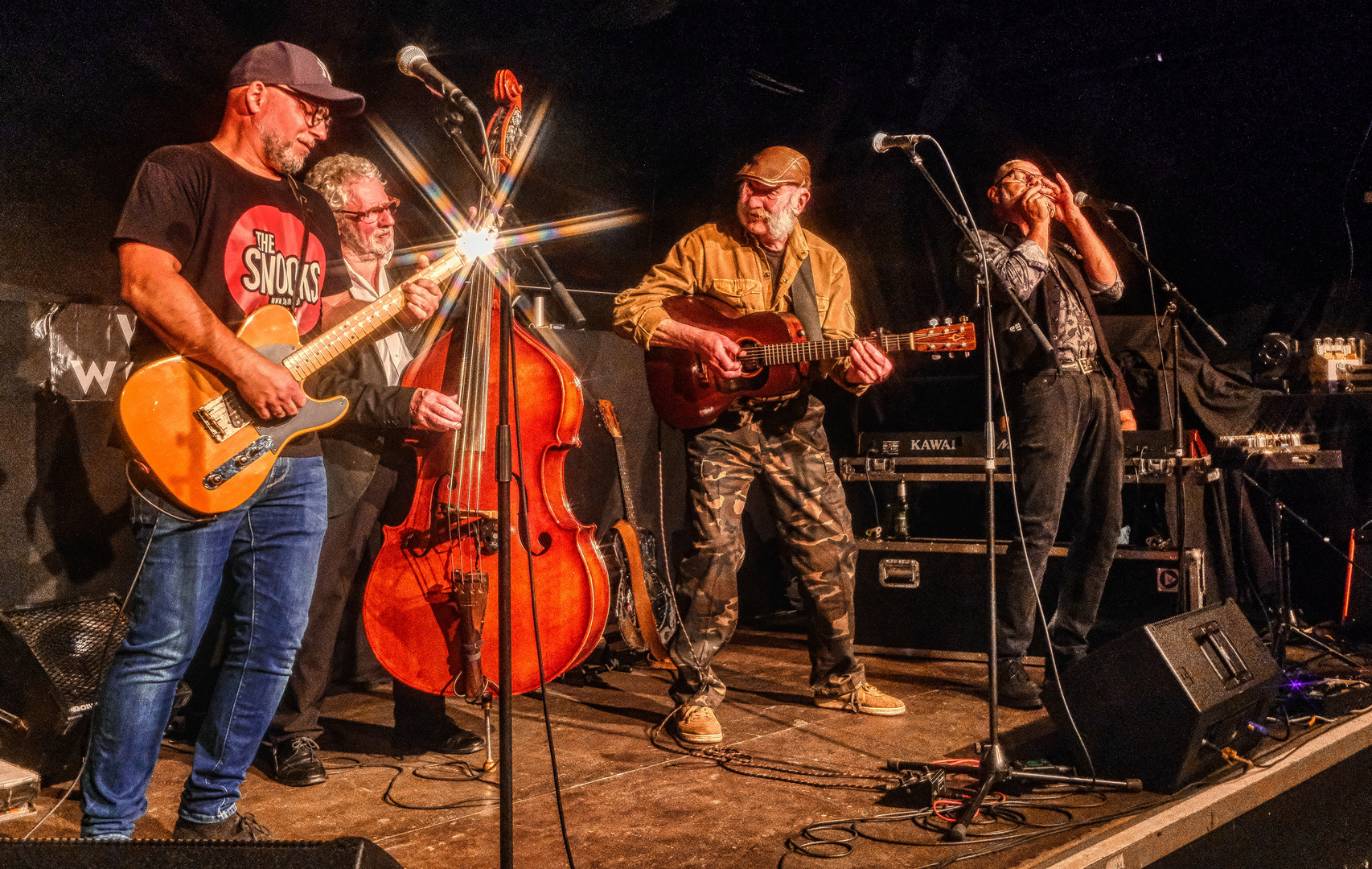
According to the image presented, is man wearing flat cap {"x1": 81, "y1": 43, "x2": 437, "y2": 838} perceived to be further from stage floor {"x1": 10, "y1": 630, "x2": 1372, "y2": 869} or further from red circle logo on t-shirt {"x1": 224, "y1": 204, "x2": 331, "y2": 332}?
stage floor {"x1": 10, "y1": 630, "x2": 1372, "y2": 869}

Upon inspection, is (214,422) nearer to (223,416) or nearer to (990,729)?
(223,416)

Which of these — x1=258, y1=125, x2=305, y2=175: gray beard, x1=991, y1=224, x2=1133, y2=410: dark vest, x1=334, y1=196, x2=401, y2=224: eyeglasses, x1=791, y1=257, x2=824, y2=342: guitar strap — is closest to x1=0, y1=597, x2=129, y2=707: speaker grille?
x1=334, y1=196, x2=401, y2=224: eyeglasses

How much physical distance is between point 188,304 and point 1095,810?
2768mm

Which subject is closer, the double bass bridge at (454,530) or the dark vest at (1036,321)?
the double bass bridge at (454,530)

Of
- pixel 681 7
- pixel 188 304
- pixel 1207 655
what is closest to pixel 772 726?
pixel 1207 655

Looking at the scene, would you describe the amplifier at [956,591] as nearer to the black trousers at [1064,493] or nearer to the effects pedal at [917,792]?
the black trousers at [1064,493]

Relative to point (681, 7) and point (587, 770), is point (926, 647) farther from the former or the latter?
point (681, 7)

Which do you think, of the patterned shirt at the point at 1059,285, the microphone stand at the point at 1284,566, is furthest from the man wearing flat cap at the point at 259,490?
the microphone stand at the point at 1284,566

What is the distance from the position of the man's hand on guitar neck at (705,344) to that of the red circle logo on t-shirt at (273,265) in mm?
1342

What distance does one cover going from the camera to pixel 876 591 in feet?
16.9

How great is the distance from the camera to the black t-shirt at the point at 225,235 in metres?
2.21

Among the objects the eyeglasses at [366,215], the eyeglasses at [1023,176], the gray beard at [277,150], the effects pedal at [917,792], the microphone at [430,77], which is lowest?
the effects pedal at [917,792]

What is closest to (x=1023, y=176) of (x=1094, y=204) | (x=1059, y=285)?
(x=1094, y=204)

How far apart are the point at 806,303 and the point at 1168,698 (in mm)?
1914
